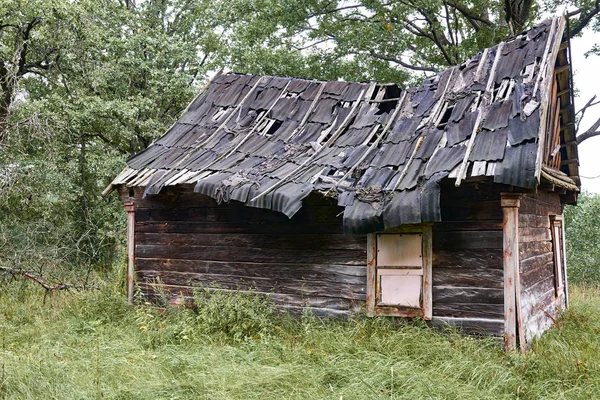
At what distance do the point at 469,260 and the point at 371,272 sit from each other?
1.32m

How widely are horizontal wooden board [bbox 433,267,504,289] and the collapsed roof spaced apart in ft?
3.79

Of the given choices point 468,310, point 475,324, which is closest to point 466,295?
point 468,310

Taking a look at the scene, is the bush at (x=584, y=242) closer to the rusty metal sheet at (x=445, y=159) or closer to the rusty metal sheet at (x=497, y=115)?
the rusty metal sheet at (x=497, y=115)

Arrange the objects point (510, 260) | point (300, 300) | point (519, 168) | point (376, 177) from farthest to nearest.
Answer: point (300, 300) < point (376, 177) < point (510, 260) < point (519, 168)

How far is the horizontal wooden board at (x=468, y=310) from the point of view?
5.96m

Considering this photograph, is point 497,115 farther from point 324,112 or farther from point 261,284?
point 261,284

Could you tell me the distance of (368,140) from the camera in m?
7.48

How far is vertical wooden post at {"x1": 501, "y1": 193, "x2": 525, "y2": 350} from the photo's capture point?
5844 mm

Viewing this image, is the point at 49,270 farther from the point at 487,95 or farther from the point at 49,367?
the point at 487,95

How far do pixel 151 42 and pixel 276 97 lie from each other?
25.0 ft

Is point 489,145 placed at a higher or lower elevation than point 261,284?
higher

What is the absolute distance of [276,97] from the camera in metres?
9.62

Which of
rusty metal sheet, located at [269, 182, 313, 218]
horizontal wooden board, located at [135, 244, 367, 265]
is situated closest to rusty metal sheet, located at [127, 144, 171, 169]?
horizontal wooden board, located at [135, 244, 367, 265]

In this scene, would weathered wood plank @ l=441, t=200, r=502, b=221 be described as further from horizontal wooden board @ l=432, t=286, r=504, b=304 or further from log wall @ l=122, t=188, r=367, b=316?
log wall @ l=122, t=188, r=367, b=316
